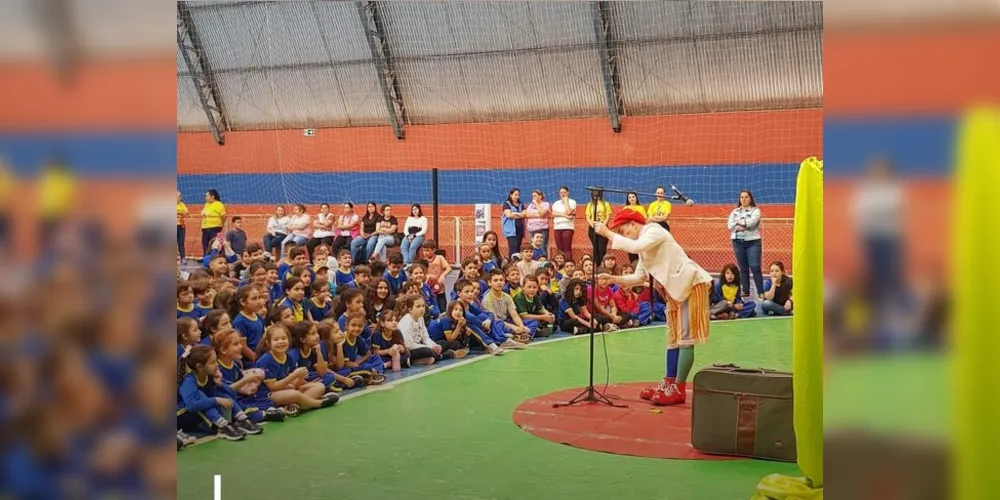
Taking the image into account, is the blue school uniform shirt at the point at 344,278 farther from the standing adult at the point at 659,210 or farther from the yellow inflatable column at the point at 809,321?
the yellow inflatable column at the point at 809,321

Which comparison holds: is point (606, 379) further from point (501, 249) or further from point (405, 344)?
Result: point (501, 249)

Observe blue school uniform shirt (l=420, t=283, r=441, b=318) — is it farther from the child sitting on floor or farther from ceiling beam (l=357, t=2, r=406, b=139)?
the child sitting on floor

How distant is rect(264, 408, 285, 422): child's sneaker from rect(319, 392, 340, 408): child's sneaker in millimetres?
310

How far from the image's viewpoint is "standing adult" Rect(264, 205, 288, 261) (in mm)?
6652

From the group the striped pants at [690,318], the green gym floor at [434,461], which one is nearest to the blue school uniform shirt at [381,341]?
the green gym floor at [434,461]

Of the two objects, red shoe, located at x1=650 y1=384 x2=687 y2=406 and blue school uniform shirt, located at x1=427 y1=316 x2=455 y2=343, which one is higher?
blue school uniform shirt, located at x1=427 y1=316 x2=455 y2=343

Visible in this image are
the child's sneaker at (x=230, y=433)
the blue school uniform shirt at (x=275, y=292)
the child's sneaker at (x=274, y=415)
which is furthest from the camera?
the blue school uniform shirt at (x=275, y=292)

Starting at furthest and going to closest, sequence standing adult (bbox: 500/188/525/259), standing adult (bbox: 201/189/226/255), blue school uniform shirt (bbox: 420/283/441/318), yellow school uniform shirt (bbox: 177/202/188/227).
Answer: standing adult (bbox: 500/188/525/259)
standing adult (bbox: 201/189/226/255)
blue school uniform shirt (bbox: 420/283/441/318)
yellow school uniform shirt (bbox: 177/202/188/227)

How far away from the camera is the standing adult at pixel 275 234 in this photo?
6.65 meters

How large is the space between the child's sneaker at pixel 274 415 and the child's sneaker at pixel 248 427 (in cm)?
21

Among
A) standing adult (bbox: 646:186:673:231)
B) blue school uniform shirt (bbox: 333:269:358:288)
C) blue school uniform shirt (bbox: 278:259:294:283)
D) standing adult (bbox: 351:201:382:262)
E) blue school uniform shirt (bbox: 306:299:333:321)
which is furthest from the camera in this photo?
standing adult (bbox: 646:186:673:231)

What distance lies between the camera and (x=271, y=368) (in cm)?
431
